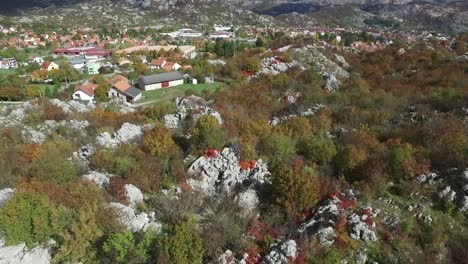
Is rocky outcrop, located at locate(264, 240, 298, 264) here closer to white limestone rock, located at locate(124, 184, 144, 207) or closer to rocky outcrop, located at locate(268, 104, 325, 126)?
white limestone rock, located at locate(124, 184, 144, 207)

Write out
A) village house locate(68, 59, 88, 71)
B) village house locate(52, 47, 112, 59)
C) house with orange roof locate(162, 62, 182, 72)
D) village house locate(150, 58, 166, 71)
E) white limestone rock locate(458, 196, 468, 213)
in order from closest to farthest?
white limestone rock locate(458, 196, 468, 213), house with orange roof locate(162, 62, 182, 72), village house locate(150, 58, 166, 71), village house locate(68, 59, 88, 71), village house locate(52, 47, 112, 59)

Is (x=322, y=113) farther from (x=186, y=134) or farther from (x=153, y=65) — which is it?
(x=153, y=65)

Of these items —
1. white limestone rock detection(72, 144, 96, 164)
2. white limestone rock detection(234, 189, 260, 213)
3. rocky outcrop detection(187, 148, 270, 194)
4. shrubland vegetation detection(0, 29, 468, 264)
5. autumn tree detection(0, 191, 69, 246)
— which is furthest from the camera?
white limestone rock detection(72, 144, 96, 164)

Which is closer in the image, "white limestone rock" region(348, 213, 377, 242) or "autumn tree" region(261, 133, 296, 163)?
"white limestone rock" region(348, 213, 377, 242)

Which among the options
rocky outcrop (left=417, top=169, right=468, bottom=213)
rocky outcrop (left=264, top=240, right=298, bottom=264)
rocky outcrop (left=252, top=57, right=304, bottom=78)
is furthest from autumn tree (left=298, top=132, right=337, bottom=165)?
rocky outcrop (left=252, top=57, right=304, bottom=78)

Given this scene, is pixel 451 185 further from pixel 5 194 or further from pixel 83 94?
pixel 83 94

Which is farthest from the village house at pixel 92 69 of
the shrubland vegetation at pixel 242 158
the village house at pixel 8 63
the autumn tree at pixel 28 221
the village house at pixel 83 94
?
the autumn tree at pixel 28 221

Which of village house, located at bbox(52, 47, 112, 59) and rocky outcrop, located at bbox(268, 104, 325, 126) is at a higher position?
rocky outcrop, located at bbox(268, 104, 325, 126)

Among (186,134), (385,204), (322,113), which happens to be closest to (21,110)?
(186,134)
